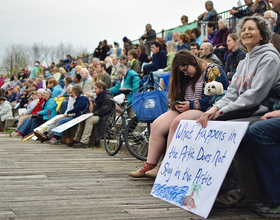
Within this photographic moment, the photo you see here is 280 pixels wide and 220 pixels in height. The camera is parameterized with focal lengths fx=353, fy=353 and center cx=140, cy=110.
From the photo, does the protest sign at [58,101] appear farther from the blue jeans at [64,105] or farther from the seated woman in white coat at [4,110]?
the seated woman in white coat at [4,110]

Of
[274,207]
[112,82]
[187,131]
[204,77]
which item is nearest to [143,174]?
[187,131]

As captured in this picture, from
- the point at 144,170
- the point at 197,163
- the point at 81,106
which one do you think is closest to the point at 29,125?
the point at 81,106

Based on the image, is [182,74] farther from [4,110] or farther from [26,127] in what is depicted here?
[4,110]

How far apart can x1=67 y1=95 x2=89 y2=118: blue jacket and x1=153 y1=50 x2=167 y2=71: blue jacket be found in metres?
2.13

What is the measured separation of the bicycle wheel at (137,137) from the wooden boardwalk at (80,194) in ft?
1.32

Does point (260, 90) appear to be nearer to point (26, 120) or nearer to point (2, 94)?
point (26, 120)

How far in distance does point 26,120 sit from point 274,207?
429 inches

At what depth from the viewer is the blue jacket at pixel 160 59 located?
9518mm

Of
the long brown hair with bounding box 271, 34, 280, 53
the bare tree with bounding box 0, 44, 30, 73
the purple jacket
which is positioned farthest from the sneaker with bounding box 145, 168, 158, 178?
the bare tree with bounding box 0, 44, 30, 73

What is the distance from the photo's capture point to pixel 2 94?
74.0 feet

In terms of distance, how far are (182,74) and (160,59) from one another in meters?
5.34

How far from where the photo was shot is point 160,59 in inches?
378

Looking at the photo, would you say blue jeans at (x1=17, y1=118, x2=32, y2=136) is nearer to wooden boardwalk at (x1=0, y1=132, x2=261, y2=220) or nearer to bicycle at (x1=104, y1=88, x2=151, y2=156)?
bicycle at (x1=104, y1=88, x2=151, y2=156)

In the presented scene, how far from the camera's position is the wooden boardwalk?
9.25ft
